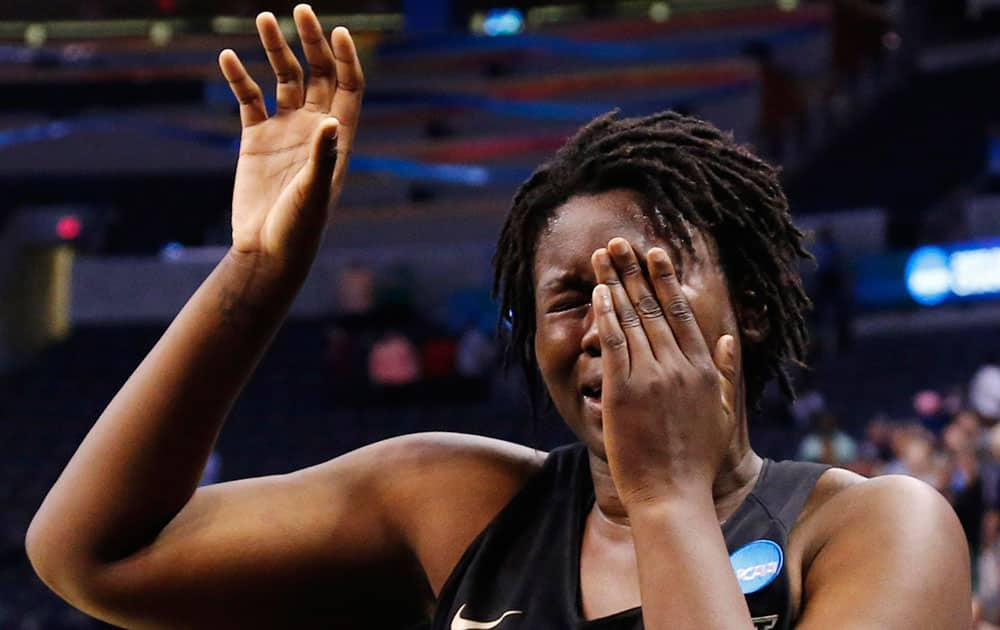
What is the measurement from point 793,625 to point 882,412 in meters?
9.72

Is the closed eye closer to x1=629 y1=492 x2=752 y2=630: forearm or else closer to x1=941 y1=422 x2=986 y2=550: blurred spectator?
x1=629 y1=492 x2=752 y2=630: forearm

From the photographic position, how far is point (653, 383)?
45.6 inches

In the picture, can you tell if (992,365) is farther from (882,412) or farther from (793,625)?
(793,625)

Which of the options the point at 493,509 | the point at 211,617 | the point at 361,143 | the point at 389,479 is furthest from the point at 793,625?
the point at 361,143

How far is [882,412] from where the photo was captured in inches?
418

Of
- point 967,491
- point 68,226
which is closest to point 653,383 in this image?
point 967,491

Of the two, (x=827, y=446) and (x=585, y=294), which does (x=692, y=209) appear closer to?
(x=585, y=294)

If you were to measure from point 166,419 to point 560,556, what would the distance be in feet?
1.41

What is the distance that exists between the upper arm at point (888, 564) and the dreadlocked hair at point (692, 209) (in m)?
0.21

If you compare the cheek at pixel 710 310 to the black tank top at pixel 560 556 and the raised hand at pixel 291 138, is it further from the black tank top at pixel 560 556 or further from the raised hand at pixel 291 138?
the raised hand at pixel 291 138

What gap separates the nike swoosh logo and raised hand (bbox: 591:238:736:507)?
27 cm

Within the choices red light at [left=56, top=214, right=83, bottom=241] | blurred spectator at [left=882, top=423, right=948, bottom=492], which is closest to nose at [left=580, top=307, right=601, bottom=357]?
blurred spectator at [left=882, top=423, right=948, bottom=492]

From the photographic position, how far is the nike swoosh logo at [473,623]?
1394 mm

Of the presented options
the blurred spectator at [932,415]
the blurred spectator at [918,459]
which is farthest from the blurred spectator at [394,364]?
the blurred spectator at [918,459]
